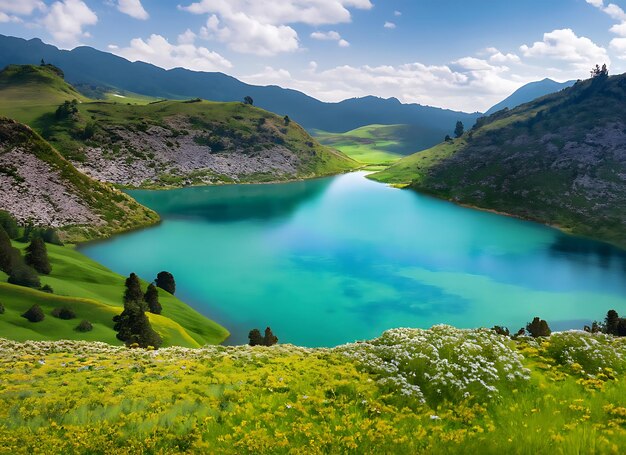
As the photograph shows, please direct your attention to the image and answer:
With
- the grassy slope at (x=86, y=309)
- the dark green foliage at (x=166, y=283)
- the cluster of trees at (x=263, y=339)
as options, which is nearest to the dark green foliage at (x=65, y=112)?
the grassy slope at (x=86, y=309)

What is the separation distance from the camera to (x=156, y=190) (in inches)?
6398

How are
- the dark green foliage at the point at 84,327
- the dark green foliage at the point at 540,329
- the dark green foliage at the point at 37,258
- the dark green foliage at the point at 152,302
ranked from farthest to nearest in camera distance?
the dark green foliage at the point at 37,258, the dark green foliage at the point at 152,302, the dark green foliage at the point at 540,329, the dark green foliage at the point at 84,327

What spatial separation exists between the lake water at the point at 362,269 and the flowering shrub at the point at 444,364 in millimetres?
24849

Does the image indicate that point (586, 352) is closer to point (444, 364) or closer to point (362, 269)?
point (444, 364)

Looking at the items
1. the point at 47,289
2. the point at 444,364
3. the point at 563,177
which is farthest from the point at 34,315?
the point at 563,177

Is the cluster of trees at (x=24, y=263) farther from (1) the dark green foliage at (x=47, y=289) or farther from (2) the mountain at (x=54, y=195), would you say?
(2) the mountain at (x=54, y=195)

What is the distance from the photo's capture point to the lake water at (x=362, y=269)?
54.4 metres

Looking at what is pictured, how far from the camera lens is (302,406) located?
16719 mm

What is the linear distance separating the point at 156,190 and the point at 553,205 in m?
150

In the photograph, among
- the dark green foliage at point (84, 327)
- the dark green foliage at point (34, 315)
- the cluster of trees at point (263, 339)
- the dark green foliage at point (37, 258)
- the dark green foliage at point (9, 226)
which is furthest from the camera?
the dark green foliage at point (9, 226)

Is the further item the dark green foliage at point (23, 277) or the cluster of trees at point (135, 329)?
the dark green foliage at point (23, 277)

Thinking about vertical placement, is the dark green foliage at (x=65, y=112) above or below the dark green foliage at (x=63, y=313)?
above

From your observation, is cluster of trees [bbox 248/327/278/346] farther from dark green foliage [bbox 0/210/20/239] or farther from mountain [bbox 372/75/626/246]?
mountain [bbox 372/75/626/246]

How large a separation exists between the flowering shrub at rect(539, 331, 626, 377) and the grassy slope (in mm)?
33722
